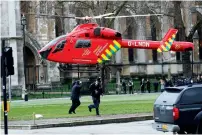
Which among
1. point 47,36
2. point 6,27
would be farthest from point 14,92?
point 47,36

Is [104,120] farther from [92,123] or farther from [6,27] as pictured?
[6,27]

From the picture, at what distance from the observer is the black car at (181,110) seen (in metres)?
19.9

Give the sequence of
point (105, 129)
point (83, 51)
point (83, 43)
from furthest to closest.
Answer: point (83, 43) → point (83, 51) → point (105, 129)

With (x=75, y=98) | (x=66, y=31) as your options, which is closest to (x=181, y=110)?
(x=75, y=98)

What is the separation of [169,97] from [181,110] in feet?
2.82

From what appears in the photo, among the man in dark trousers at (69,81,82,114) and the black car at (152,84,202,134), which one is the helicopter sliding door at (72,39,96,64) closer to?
the man in dark trousers at (69,81,82,114)

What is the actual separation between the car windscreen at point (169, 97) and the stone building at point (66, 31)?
70.3ft

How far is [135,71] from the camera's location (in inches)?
3216

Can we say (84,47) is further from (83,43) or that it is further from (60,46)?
(60,46)

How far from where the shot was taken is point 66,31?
7512 cm

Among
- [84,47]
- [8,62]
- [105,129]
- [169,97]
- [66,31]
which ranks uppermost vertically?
[66,31]

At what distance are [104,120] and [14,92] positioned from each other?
28694mm

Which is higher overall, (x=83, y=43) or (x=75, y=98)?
(x=83, y=43)

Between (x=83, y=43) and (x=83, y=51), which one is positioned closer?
(x=83, y=51)
